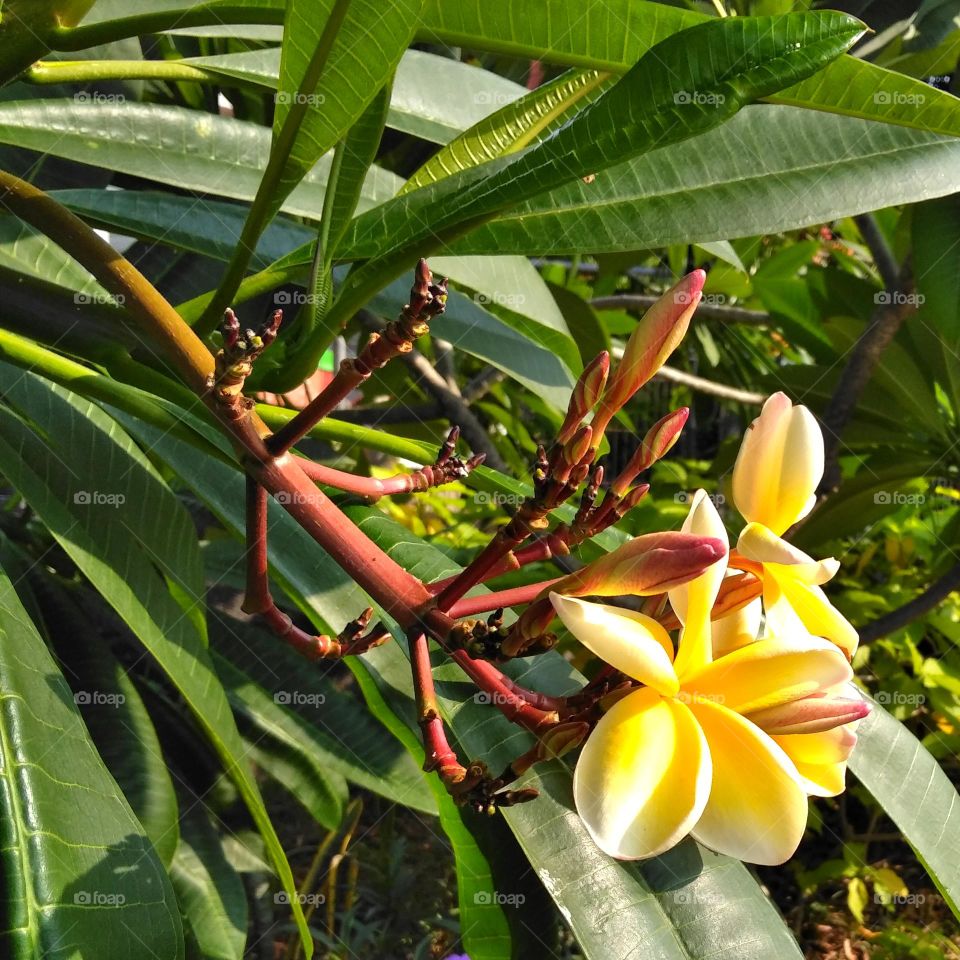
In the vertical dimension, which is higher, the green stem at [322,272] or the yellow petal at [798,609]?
the green stem at [322,272]

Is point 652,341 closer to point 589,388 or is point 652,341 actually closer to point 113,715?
point 589,388

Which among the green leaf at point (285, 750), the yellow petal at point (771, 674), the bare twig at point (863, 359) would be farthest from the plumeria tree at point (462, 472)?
the bare twig at point (863, 359)

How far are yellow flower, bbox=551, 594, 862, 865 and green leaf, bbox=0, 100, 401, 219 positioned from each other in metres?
0.57

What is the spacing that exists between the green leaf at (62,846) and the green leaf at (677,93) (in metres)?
0.32

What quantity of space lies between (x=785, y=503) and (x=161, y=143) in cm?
62

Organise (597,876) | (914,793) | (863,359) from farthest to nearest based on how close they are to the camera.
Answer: (863,359) → (914,793) → (597,876)

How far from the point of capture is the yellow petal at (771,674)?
0.37 metres

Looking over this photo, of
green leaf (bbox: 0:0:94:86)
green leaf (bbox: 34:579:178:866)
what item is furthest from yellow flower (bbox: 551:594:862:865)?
green leaf (bbox: 34:579:178:866)

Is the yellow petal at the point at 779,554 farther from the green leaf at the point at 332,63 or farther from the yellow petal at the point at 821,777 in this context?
the green leaf at the point at 332,63

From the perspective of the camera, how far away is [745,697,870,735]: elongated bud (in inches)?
14.6

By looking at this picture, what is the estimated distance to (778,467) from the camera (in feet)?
1.57

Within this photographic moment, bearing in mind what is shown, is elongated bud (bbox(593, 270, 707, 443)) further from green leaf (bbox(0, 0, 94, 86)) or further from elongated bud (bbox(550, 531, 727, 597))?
green leaf (bbox(0, 0, 94, 86))

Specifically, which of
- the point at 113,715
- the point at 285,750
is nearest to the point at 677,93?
the point at 113,715

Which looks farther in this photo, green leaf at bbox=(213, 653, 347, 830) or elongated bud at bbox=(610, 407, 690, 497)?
green leaf at bbox=(213, 653, 347, 830)
